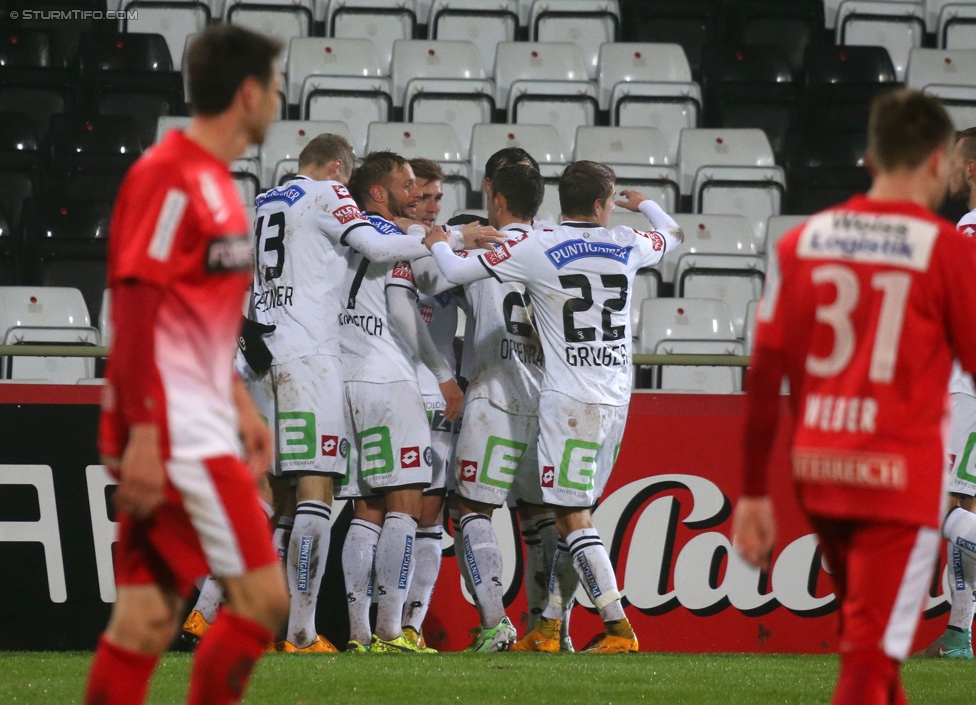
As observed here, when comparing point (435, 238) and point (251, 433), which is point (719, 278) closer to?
point (435, 238)

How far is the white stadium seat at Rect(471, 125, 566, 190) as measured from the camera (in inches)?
427

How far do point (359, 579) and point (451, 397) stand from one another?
1077mm

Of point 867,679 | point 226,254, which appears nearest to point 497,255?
point 226,254

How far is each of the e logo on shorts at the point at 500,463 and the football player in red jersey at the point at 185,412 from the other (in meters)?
3.73

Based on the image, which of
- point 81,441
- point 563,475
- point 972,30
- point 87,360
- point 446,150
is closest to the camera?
point 563,475

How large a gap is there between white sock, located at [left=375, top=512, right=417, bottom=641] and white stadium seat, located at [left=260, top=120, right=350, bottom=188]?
4.56 metres

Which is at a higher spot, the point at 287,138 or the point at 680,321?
the point at 287,138

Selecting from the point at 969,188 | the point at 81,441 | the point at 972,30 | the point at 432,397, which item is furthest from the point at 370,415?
the point at 972,30

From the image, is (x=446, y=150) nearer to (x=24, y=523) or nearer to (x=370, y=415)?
(x=370, y=415)

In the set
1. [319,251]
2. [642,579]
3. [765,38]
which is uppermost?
[765,38]

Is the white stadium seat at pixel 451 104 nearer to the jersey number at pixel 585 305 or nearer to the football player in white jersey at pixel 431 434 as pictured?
the football player in white jersey at pixel 431 434

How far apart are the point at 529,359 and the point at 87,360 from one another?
3454 millimetres

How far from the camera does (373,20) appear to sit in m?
12.6

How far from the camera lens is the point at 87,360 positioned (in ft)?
29.6
